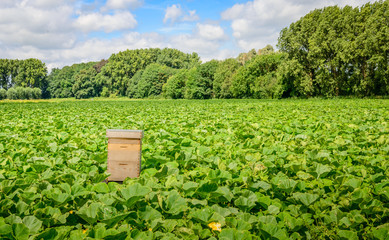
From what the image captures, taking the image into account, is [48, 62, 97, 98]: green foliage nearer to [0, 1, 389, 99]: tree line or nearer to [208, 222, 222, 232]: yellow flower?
[0, 1, 389, 99]: tree line

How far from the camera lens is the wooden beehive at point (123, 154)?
3398mm

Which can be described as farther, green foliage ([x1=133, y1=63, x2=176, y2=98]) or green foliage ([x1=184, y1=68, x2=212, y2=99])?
green foliage ([x1=133, y1=63, x2=176, y2=98])

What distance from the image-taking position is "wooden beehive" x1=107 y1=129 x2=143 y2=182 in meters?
3.40

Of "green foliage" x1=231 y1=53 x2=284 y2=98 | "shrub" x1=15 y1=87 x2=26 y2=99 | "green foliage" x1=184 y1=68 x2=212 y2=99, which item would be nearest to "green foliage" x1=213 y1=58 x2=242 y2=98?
"green foliage" x1=184 y1=68 x2=212 y2=99

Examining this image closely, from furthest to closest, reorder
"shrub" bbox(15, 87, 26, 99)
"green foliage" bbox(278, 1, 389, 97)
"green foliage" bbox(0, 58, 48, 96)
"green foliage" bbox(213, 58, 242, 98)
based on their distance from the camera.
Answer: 1. "green foliage" bbox(0, 58, 48, 96)
2. "shrub" bbox(15, 87, 26, 99)
3. "green foliage" bbox(213, 58, 242, 98)
4. "green foliage" bbox(278, 1, 389, 97)

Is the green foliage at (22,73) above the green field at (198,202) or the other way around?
above

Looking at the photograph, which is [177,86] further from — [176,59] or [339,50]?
[339,50]

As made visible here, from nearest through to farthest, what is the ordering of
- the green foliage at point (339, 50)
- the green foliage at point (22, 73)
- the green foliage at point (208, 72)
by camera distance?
the green foliage at point (339, 50) < the green foliage at point (208, 72) < the green foliage at point (22, 73)

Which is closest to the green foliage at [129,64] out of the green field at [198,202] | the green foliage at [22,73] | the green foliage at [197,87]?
the green foliage at [22,73]

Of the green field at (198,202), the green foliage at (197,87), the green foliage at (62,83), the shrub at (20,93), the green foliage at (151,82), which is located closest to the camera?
the green field at (198,202)

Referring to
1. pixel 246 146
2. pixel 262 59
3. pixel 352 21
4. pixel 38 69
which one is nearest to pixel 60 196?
pixel 246 146

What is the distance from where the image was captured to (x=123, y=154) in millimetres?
3420

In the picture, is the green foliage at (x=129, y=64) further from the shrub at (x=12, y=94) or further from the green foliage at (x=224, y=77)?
the green foliage at (x=224, y=77)

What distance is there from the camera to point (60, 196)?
7.63 ft
